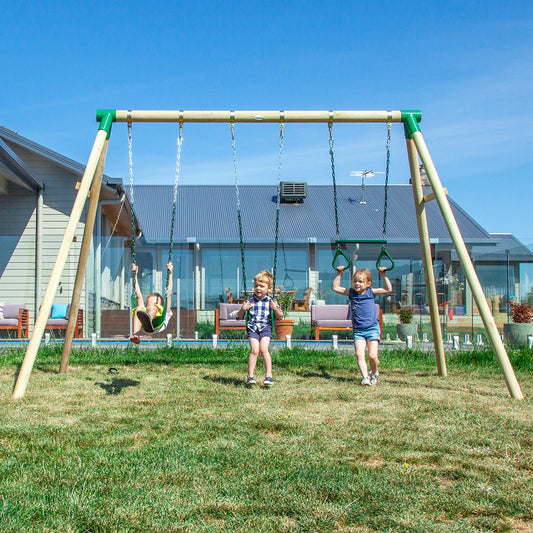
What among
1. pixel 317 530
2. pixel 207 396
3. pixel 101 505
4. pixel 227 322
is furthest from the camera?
pixel 227 322

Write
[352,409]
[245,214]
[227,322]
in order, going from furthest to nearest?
[245,214] < [227,322] < [352,409]

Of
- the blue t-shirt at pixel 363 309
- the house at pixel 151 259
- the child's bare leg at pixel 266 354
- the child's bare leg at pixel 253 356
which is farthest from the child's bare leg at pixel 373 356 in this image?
the house at pixel 151 259

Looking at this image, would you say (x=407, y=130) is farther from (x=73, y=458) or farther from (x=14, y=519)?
(x=14, y=519)

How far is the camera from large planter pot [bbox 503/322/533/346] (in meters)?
13.6

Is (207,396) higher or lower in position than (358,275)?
lower

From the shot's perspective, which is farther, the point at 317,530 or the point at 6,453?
the point at 6,453

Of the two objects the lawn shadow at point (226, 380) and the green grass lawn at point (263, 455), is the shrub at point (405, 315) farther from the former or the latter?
the lawn shadow at point (226, 380)

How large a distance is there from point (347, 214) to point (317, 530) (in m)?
22.2

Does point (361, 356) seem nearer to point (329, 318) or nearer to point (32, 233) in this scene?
point (329, 318)

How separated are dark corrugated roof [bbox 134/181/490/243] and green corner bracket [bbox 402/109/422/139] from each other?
14.8 metres

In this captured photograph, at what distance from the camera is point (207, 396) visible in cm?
607

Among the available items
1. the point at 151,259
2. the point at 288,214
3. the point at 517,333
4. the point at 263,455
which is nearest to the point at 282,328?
the point at 151,259

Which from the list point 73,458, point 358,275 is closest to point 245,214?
point 358,275

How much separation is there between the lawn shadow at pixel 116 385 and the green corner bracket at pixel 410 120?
13.2ft
